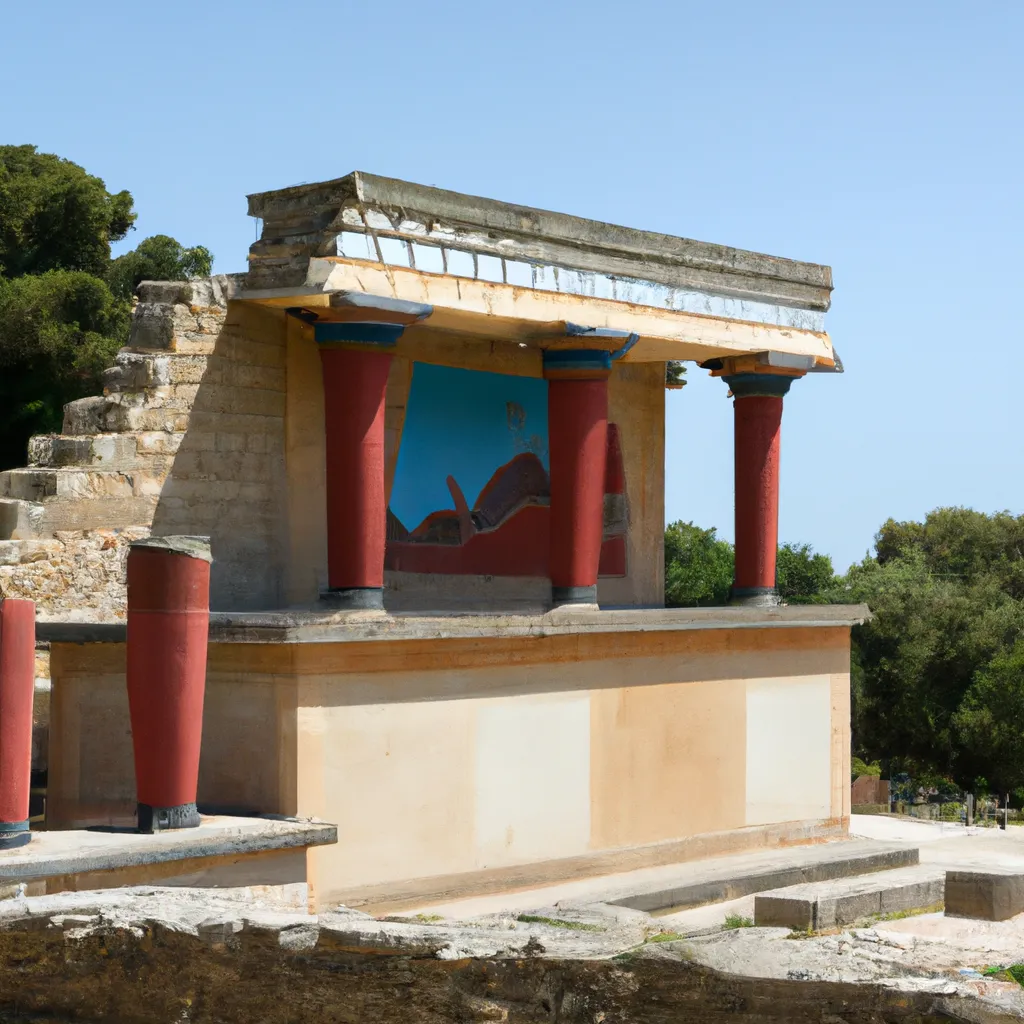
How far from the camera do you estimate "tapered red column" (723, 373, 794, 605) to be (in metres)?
13.6

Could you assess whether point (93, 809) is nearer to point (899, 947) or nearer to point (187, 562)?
point (187, 562)

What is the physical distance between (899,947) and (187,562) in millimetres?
4503

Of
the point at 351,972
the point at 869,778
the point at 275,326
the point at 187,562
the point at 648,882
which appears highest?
the point at 275,326

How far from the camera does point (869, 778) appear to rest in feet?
98.3

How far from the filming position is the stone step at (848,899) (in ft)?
32.2

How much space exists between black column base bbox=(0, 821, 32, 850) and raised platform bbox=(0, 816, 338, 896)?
0.15 feet

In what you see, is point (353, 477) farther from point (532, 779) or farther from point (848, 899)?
point (848, 899)

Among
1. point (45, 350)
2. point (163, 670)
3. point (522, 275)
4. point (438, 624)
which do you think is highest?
point (45, 350)

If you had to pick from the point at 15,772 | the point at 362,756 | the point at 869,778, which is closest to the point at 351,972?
the point at 15,772

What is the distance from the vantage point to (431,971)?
6051 mm

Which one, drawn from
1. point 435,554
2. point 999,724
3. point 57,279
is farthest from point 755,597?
point 999,724

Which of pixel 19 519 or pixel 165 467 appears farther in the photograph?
pixel 165 467

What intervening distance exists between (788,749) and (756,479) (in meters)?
2.32

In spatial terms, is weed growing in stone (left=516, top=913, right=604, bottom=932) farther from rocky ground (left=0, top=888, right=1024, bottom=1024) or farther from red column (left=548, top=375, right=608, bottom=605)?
red column (left=548, top=375, right=608, bottom=605)
